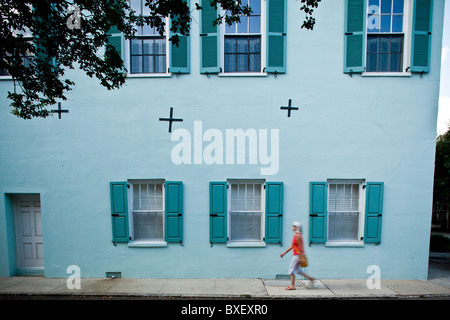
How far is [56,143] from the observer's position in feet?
19.8

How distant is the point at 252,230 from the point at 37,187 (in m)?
5.90

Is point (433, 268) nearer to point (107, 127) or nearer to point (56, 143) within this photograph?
point (107, 127)

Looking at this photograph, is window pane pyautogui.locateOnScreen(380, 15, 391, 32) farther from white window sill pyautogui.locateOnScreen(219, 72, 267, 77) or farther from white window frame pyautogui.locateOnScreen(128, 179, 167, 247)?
white window frame pyautogui.locateOnScreen(128, 179, 167, 247)

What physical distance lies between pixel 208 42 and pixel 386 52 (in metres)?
4.75

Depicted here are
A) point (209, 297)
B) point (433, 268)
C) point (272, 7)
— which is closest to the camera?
point (209, 297)

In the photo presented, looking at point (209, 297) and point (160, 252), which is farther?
point (160, 252)

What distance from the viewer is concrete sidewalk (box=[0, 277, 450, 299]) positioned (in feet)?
17.2

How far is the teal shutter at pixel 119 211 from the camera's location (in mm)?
6031

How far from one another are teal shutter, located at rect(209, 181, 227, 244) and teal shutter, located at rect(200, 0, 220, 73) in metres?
3.05

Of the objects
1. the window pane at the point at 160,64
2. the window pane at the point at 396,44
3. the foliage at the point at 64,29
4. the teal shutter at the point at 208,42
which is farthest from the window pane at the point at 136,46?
the window pane at the point at 396,44

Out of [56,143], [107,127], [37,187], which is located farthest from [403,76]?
[37,187]

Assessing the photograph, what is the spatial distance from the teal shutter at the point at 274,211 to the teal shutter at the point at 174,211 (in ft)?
7.54

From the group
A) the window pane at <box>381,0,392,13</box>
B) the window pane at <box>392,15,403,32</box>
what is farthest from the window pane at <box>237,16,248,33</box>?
the window pane at <box>392,15,403,32</box>

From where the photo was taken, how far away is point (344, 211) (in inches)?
243
